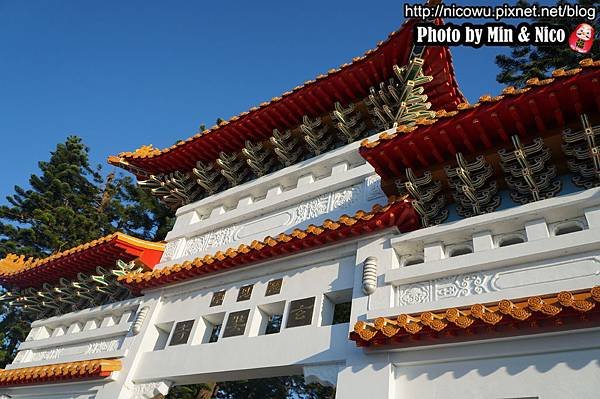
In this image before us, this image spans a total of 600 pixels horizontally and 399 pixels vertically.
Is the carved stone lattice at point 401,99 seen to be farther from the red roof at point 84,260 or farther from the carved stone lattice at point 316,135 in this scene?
the red roof at point 84,260

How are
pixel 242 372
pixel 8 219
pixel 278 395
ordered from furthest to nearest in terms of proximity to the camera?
1. pixel 8 219
2. pixel 278 395
3. pixel 242 372

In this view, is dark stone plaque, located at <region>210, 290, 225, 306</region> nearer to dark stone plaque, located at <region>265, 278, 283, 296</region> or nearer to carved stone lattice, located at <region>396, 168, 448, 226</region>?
dark stone plaque, located at <region>265, 278, 283, 296</region>

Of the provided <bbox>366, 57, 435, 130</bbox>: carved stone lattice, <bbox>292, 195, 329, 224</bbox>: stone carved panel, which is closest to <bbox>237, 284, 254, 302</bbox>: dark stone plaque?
<bbox>292, 195, 329, 224</bbox>: stone carved panel

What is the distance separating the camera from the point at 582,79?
4.79 meters

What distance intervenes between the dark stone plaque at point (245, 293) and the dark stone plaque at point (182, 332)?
1.05m

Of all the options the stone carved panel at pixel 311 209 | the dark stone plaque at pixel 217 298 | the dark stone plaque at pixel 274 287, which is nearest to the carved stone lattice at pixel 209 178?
the stone carved panel at pixel 311 209

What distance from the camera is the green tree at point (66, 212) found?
18484 mm

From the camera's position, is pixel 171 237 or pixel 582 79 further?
pixel 171 237

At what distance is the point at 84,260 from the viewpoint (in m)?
10.0

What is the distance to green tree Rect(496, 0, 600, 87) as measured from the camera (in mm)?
13609

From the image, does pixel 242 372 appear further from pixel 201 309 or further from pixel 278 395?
pixel 278 395

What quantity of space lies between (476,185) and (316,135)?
382 centimetres

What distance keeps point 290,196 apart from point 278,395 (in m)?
13.8

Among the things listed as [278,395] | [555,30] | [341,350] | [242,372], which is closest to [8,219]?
[278,395]
